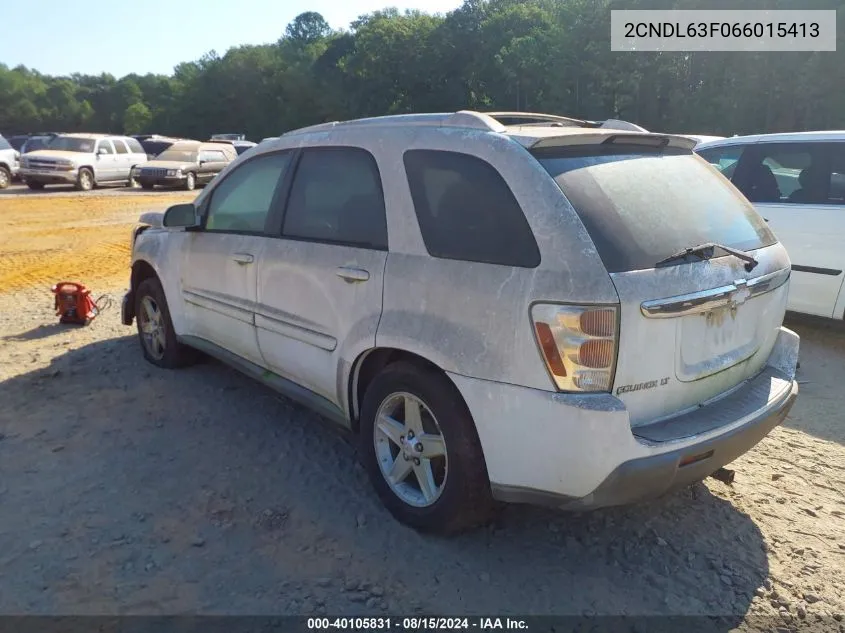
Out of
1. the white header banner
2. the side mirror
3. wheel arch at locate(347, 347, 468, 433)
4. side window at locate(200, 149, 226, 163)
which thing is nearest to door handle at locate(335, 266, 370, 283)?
wheel arch at locate(347, 347, 468, 433)

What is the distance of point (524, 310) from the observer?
257cm

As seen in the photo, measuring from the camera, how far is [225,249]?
14.1 feet

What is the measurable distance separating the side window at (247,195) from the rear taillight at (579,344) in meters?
2.14

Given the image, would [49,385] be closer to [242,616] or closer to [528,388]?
[242,616]

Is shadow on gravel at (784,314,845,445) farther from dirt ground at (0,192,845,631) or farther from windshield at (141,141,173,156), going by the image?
windshield at (141,141,173,156)

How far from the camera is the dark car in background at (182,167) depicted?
22328 millimetres

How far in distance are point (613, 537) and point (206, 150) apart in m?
23.6

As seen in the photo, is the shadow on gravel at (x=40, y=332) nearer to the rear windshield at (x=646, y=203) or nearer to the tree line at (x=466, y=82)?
the rear windshield at (x=646, y=203)

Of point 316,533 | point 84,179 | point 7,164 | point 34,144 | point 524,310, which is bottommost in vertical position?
point 316,533

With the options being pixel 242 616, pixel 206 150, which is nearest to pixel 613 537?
pixel 242 616

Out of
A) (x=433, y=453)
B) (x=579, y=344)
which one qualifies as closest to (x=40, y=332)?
(x=433, y=453)

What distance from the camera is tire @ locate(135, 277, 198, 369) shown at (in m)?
5.10

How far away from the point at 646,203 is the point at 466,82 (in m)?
62.3

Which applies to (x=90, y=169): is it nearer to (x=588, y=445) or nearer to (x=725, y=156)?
(x=725, y=156)
